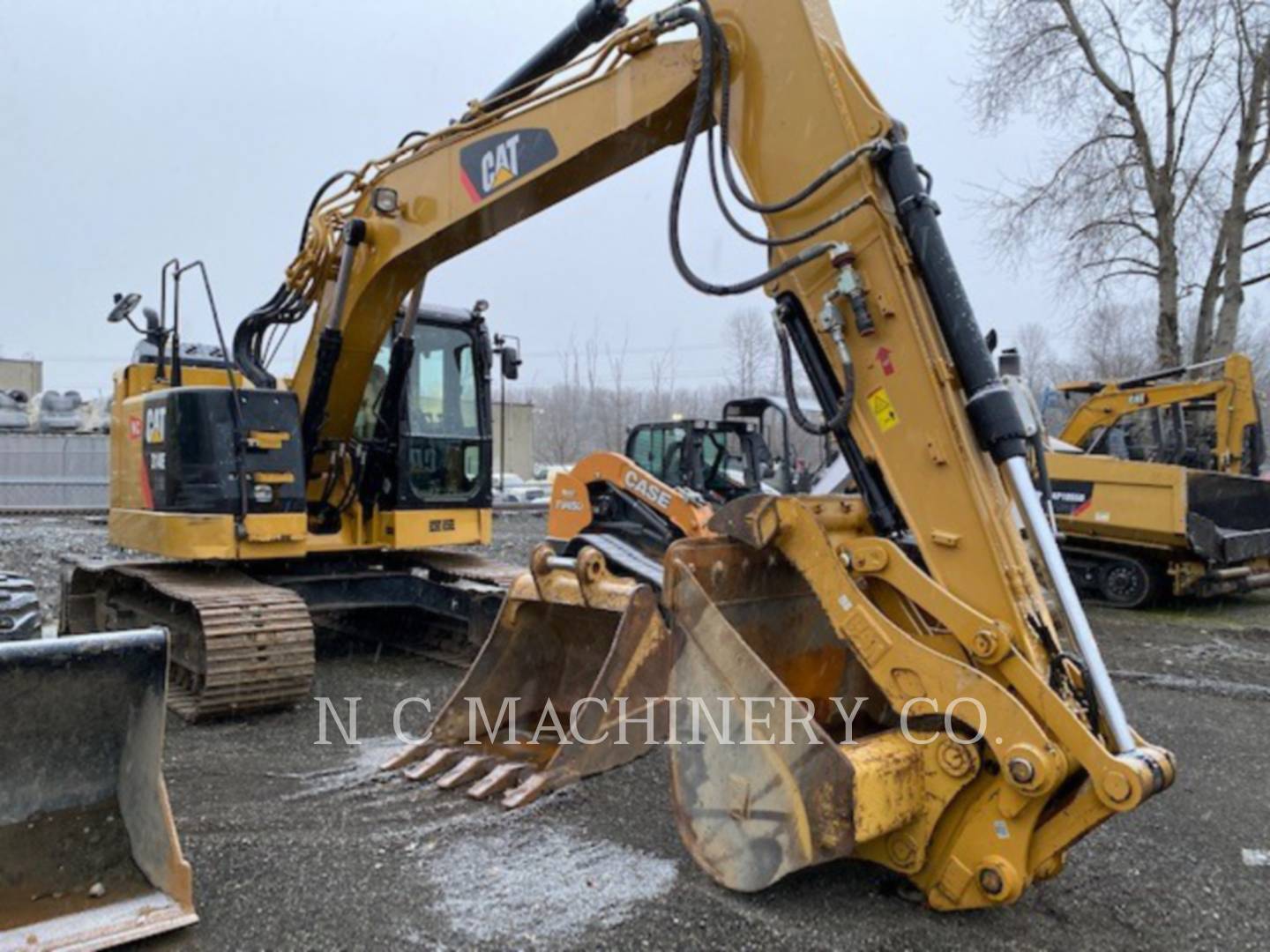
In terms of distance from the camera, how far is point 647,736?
12.5ft

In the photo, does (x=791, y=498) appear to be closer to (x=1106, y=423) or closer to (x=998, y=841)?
(x=998, y=841)

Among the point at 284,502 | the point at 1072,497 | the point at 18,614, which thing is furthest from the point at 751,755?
the point at 1072,497

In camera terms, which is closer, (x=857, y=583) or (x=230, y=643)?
(x=857, y=583)

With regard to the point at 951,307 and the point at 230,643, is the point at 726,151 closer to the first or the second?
the point at 951,307

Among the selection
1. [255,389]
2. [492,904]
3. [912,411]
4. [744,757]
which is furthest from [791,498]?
[255,389]

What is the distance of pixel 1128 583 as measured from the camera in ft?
34.4

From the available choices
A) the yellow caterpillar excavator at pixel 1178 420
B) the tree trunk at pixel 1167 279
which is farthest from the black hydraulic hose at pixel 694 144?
the tree trunk at pixel 1167 279

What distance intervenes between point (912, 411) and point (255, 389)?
Answer: 4.16m

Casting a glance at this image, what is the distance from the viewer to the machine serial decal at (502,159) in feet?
14.7

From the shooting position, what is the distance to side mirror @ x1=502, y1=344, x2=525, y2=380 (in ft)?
23.5

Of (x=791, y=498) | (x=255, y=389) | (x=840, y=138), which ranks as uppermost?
(x=840, y=138)

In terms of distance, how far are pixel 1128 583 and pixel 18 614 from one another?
986 centimetres

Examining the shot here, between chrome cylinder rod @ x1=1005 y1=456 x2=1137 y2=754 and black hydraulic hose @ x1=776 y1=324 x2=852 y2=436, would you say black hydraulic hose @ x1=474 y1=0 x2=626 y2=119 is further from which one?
chrome cylinder rod @ x1=1005 y1=456 x2=1137 y2=754

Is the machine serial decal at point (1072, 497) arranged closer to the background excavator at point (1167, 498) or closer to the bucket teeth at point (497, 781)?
the background excavator at point (1167, 498)
